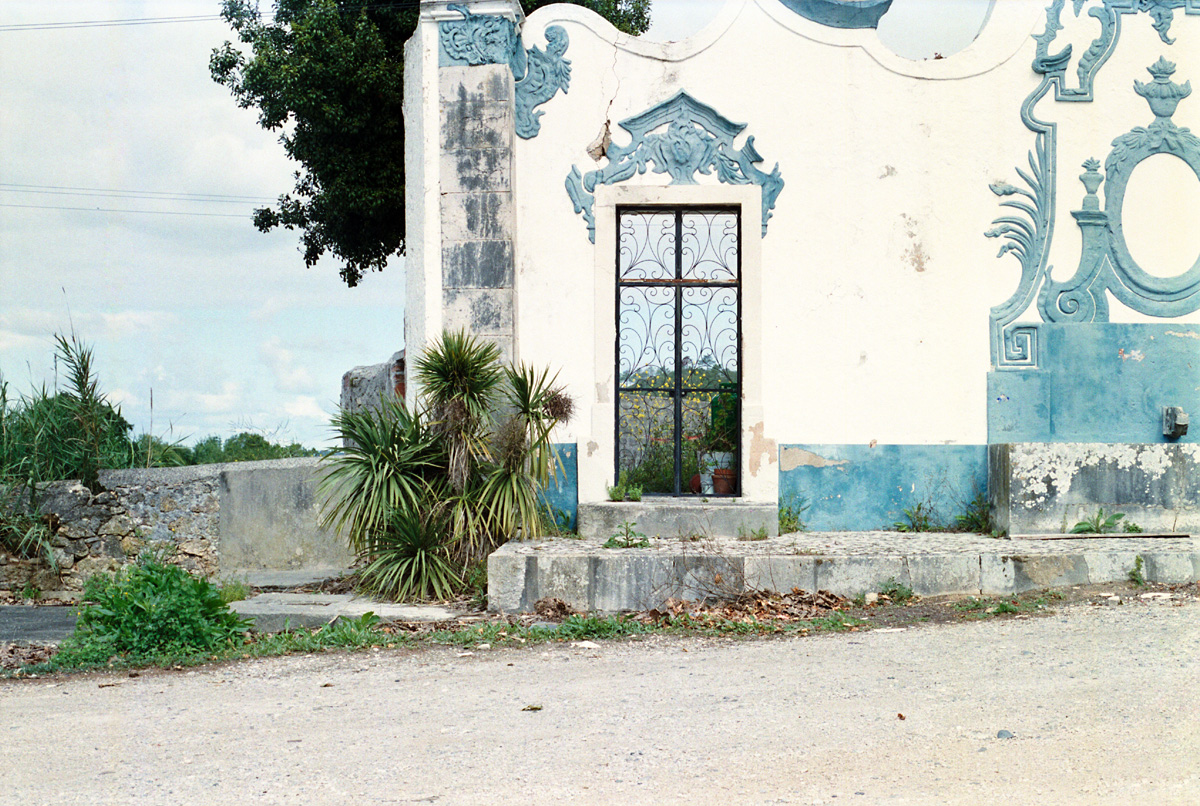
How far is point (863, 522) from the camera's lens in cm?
829

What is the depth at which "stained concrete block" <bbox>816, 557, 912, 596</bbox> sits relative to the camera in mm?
6984

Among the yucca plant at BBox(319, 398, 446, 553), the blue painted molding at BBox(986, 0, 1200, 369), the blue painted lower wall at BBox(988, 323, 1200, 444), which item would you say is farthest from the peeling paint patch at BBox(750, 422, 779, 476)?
the yucca plant at BBox(319, 398, 446, 553)

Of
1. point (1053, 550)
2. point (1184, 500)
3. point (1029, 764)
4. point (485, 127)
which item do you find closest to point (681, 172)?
Result: point (485, 127)

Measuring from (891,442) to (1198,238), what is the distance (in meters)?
3.05

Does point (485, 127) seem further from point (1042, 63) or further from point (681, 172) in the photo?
point (1042, 63)

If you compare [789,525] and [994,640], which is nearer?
[994,640]

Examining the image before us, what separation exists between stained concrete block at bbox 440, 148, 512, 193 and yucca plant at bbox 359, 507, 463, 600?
8.62 feet

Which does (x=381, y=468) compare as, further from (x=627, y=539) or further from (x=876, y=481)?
(x=876, y=481)

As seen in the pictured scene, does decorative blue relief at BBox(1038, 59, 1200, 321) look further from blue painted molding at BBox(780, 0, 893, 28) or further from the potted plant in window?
the potted plant in window

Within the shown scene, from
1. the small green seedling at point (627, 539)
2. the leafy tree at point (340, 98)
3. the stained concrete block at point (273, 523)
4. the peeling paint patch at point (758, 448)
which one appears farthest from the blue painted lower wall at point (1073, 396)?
the leafy tree at point (340, 98)

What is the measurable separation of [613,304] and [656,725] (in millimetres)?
4615

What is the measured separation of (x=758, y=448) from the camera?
8211 mm

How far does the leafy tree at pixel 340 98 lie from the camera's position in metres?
12.6

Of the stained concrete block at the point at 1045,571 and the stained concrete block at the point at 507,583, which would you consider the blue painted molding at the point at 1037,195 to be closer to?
the stained concrete block at the point at 1045,571
